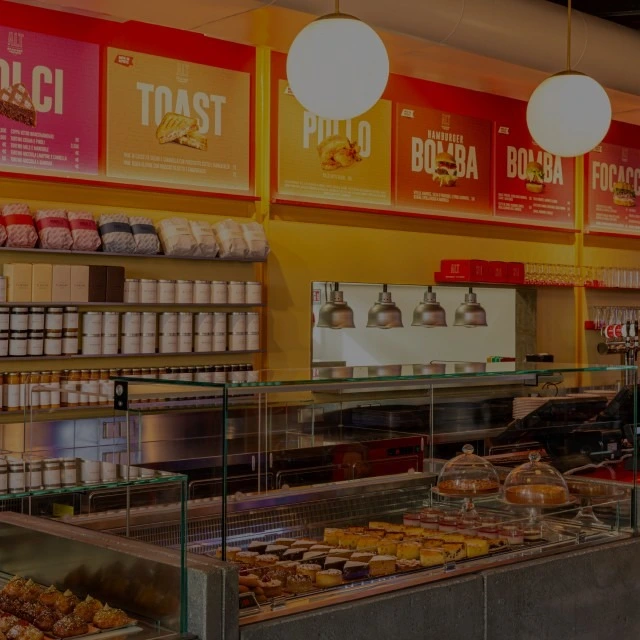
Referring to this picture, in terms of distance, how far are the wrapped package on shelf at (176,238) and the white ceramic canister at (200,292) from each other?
207 millimetres

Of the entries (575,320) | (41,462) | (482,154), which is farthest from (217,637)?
(575,320)

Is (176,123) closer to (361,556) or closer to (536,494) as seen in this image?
(536,494)

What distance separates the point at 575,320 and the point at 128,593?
24.2ft

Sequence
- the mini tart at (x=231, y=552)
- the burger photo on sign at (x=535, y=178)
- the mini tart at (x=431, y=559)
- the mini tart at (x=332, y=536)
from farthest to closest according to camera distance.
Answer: the burger photo on sign at (x=535, y=178), the mini tart at (x=332, y=536), the mini tart at (x=431, y=559), the mini tart at (x=231, y=552)

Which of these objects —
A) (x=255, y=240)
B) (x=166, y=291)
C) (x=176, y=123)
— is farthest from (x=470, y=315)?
(x=176, y=123)

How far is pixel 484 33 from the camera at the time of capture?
19.5 feet

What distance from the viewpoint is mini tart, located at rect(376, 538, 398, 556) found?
2.95 metres

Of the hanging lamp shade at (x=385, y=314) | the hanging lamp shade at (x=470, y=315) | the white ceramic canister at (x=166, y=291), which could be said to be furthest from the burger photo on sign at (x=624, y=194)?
the white ceramic canister at (x=166, y=291)

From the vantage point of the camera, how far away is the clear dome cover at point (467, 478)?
3324 millimetres

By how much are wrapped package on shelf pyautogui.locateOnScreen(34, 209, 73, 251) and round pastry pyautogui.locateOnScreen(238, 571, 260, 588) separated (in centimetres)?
355

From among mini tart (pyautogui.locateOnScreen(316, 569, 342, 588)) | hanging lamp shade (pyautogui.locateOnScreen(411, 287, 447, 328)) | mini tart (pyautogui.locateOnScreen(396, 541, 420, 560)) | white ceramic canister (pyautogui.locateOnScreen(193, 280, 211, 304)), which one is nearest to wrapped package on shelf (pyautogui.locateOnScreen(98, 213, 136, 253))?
white ceramic canister (pyautogui.locateOnScreen(193, 280, 211, 304))

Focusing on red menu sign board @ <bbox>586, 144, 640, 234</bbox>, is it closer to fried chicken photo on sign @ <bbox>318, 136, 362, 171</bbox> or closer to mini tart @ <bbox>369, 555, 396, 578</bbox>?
fried chicken photo on sign @ <bbox>318, 136, 362, 171</bbox>

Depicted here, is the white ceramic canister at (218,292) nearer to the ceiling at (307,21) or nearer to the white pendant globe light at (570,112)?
the ceiling at (307,21)

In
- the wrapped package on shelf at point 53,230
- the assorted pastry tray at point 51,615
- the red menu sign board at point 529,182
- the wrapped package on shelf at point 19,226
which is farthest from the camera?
the red menu sign board at point 529,182
